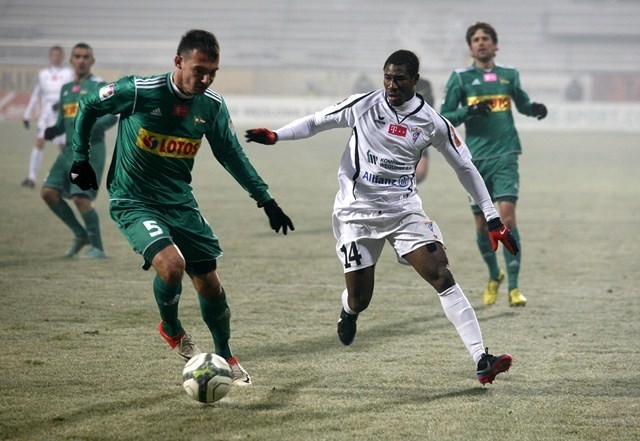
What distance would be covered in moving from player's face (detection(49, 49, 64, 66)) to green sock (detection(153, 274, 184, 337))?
41.6 ft

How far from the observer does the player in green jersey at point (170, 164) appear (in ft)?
18.0

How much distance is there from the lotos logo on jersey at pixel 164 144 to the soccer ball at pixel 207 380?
119cm

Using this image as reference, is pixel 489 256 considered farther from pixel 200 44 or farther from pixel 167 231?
pixel 200 44

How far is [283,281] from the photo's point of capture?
9891 millimetres

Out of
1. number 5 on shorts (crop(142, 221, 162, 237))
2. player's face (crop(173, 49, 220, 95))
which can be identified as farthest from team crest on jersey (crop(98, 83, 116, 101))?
number 5 on shorts (crop(142, 221, 162, 237))

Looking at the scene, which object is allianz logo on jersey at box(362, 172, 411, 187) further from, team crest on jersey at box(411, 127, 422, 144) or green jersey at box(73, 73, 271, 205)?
green jersey at box(73, 73, 271, 205)

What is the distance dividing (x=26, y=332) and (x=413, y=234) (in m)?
2.96

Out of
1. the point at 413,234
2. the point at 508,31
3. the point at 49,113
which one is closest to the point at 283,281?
the point at 413,234

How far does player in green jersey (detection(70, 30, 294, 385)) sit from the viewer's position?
18.0ft

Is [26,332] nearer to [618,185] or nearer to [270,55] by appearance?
[618,185]

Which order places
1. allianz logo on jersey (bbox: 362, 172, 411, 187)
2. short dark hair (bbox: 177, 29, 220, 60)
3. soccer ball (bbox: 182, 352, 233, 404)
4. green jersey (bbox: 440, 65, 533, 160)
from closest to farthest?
soccer ball (bbox: 182, 352, 233, 404) → short dark hair (bbox: 177, 29, 220, 60) → allianz logo on jersey (bbox: 362, 172, 411, 187) → green jersey (bbox: 440, 65, 533, 160)

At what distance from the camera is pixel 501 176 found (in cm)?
902

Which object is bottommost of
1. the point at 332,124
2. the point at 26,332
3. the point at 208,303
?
the point at 26,332

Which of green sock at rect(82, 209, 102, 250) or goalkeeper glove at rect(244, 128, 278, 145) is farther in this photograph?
green sock at rect(82, 209, 102, 250)
